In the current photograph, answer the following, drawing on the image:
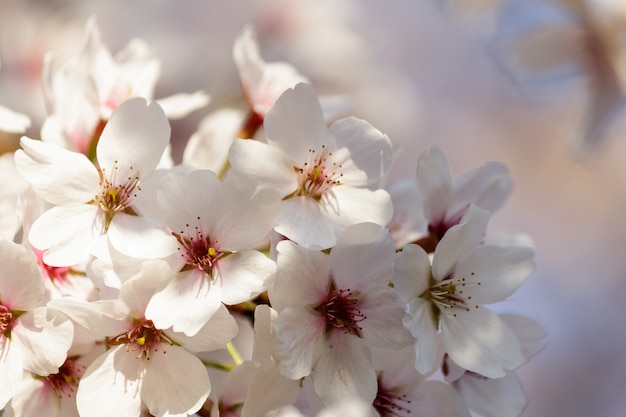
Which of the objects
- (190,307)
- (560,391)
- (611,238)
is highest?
(190,307)

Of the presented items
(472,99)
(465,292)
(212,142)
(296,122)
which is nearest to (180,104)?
(212,142)

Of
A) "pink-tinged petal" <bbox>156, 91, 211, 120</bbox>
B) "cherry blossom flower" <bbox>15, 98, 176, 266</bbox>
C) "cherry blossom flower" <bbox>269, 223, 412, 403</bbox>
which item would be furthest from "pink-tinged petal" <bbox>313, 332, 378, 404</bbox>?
"pink-tinged petal" <bbox>156, 91, 211, 120</bbox>

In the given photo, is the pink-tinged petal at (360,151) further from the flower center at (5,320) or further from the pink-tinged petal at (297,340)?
the flower center at (5,320)

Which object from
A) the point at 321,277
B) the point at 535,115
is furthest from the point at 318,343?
the point at 535,115

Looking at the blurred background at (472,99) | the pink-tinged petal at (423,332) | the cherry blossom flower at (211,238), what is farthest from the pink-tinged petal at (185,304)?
the blurred background at (472,99)

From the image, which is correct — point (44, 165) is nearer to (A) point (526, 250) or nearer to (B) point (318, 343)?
(B) point (318, 343)

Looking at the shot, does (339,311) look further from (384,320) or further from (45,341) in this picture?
(45,341)

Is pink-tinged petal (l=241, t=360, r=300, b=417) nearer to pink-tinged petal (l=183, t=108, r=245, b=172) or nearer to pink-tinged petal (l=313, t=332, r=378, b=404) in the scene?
pink-tinged petal (l=313, t=332, r=378, b=404)
